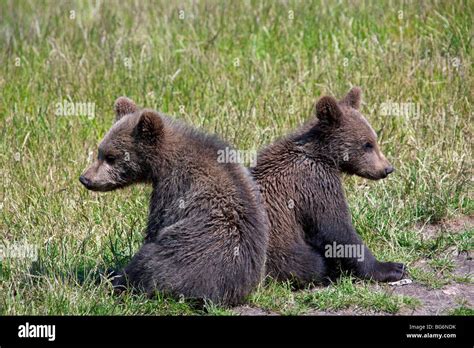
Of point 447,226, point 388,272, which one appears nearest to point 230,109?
point 447,226

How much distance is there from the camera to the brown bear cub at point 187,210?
663 centimetres

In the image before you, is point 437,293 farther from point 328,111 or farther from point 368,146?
point 328,111

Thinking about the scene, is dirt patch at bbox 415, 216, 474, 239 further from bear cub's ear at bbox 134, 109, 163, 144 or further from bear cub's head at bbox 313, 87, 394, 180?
bear cub's ear at bbox 134, 109, 163, 144

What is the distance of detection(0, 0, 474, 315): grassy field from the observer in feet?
23.4

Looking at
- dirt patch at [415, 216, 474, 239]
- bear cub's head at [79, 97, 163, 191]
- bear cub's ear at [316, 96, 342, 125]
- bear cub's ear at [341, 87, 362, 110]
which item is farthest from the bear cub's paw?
bear cub's head at [79, 97, 163, 191]

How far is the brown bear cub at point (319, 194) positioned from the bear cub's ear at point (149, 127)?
991mm

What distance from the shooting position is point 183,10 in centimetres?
1234

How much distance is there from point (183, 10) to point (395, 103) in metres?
3.75

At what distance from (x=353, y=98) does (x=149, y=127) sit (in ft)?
6.16

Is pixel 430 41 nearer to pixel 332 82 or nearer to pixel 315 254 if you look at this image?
pixel 332 82

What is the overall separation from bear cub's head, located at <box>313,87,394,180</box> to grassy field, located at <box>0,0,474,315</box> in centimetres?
70

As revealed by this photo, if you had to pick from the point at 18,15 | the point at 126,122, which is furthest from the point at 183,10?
the point at 126,122

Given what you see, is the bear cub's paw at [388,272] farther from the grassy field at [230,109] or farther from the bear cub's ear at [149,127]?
the bear cub's ear at [149,127]

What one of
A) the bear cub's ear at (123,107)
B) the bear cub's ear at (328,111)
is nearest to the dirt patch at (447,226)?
the bear cub's ear at (328,111)
